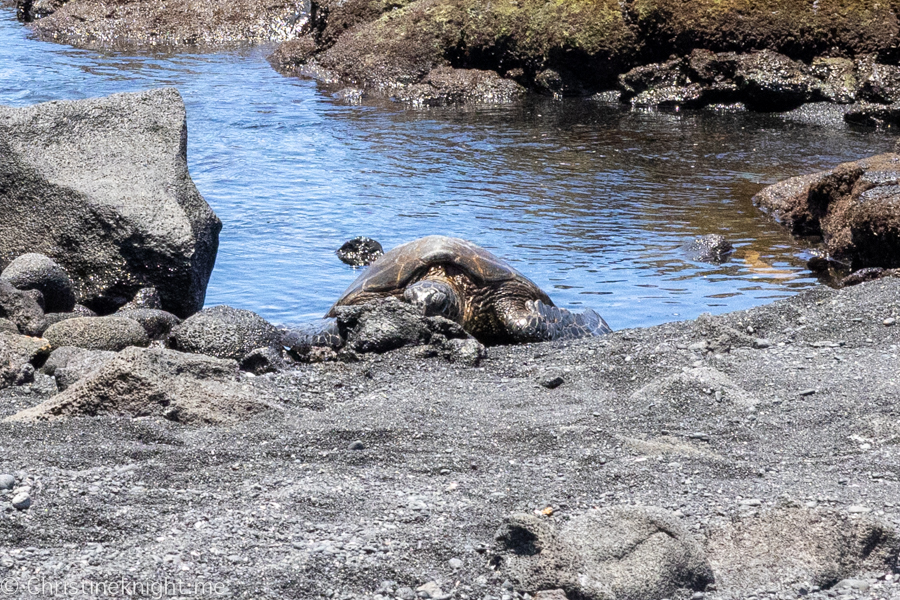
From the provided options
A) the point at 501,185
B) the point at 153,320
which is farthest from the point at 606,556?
the point at 501,185

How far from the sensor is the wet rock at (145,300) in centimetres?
743

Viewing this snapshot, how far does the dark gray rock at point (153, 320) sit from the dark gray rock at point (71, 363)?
0.99 meters

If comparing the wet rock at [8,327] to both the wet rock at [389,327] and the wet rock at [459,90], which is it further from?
the wet rock at [459,90]

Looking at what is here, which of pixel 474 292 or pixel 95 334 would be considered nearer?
pixel 95 334

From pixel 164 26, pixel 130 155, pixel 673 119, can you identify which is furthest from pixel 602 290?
pixel 164 26

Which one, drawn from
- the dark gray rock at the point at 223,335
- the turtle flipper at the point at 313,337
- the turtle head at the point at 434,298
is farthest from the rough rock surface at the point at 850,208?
the dark gray rock at the point at 223,335

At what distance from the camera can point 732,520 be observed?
3316 millimetres

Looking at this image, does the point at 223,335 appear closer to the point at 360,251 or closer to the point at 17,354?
the point at 17,354

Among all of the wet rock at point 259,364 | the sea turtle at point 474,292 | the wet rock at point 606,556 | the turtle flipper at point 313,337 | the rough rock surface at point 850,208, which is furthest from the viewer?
the rough rock surface at point 850,208

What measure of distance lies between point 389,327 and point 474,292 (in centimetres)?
137

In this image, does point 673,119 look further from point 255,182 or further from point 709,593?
point 709,593

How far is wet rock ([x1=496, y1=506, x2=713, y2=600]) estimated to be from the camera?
293cm

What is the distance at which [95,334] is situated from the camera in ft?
20.6

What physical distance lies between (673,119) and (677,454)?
13.1 m
